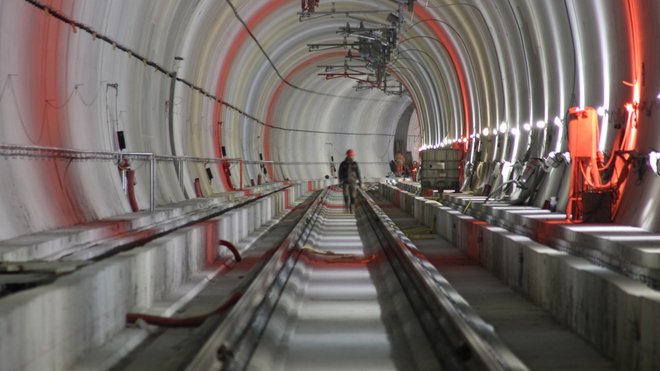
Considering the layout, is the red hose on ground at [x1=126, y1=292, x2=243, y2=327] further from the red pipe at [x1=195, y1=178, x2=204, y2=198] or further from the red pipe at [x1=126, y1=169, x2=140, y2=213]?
the red pipe at [x1=195, y1=178, x2=204, y2=198]

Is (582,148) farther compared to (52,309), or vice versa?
(582,148)

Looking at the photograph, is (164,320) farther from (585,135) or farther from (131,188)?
(131,188)

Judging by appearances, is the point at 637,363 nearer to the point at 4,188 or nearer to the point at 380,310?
the point at 380,310

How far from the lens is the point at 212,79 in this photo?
89.7ft

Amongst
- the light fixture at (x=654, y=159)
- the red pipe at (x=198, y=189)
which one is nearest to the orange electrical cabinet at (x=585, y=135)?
the light fixture at (x=654, y=159)

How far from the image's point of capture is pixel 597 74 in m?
15.0

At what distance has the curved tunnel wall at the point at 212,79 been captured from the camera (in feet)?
39.5

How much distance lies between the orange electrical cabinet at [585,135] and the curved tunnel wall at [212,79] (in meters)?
0.48

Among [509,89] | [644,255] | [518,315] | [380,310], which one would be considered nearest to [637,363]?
[644,255]

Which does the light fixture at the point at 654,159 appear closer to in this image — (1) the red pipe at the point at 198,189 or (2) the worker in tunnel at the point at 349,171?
(2) the worker in tunnel at the point at 349,171

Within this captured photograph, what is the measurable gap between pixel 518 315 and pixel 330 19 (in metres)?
27.2

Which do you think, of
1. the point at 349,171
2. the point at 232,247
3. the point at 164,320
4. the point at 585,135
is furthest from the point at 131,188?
the point at 349,171

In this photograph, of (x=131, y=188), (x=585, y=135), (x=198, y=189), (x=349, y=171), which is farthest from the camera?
(x=349, y=171)

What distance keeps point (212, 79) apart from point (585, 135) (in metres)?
15.4
